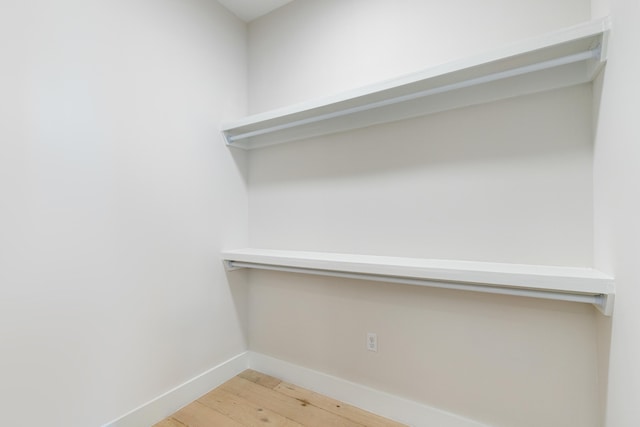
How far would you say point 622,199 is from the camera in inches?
34.9

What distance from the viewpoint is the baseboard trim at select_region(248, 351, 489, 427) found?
142 cm

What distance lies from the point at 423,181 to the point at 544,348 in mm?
888

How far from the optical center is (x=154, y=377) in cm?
154

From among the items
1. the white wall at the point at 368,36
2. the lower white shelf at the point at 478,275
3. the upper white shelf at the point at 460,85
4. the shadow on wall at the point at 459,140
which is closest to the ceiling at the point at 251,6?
the white wall at the point at 368,36

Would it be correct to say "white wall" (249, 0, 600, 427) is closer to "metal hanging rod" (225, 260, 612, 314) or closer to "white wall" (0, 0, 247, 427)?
"metal hanging rod" (225, 260, 612, 314)

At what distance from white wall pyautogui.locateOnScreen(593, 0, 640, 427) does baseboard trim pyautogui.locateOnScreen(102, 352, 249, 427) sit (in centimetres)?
190

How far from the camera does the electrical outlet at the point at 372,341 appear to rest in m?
1.60

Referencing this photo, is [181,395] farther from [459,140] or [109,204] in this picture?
[459,140]

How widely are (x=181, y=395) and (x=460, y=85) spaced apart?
2184mm

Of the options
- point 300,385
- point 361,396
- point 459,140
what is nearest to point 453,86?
point 459,140

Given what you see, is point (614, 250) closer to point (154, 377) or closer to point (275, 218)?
point (275, 218)

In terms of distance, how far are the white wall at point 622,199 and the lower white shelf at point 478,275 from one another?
0.23ft

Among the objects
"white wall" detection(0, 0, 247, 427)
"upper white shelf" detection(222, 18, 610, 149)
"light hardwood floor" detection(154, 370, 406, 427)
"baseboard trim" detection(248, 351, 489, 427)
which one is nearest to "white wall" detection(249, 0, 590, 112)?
"upper white shelf" detection(222, 18, 610, 149)

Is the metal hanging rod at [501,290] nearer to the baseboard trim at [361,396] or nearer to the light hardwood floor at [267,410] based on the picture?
the baseboard trim at [361,396]
